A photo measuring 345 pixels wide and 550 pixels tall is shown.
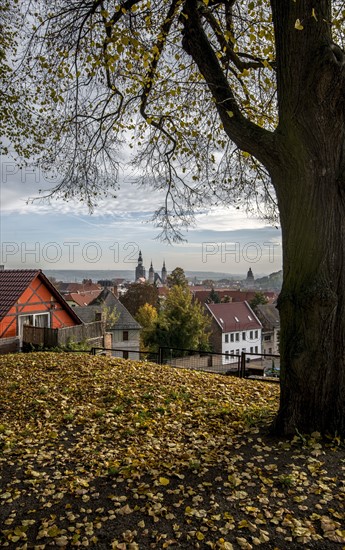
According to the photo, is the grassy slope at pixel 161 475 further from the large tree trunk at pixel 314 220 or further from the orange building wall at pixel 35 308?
the orange building wall at pixel 35 308

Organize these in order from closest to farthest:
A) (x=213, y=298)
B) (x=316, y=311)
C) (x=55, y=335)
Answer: (x=316, y=311) → (x=55, y=335) → (x=213, y=298)

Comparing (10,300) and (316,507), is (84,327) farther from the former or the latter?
(316,507)

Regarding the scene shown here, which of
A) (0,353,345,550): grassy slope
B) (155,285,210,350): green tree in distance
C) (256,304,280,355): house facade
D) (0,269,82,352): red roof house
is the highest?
(0,269,82,352): red roof house

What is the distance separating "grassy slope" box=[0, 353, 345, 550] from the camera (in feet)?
11.0

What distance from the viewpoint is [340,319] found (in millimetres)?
4977

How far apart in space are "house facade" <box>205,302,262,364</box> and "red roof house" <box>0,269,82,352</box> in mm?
29362

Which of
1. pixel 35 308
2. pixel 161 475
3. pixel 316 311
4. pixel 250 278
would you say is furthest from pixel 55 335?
pixel 250 278

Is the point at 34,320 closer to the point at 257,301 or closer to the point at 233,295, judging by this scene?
the point at 257,301

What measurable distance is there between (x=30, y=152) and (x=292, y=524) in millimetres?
10283

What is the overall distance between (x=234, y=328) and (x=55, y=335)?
36579 mm

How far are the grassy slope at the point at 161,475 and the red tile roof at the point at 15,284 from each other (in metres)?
14.9

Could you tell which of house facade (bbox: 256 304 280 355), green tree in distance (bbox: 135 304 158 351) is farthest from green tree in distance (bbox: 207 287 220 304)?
green tree in distance (bbox: 135 304 158 351)

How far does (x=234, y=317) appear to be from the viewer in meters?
53.1

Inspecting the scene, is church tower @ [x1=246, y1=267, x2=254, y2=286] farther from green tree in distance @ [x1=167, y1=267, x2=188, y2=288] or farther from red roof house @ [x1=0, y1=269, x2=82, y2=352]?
red roof house @ [x1=0, y1=269, x2=82, y2=352]
